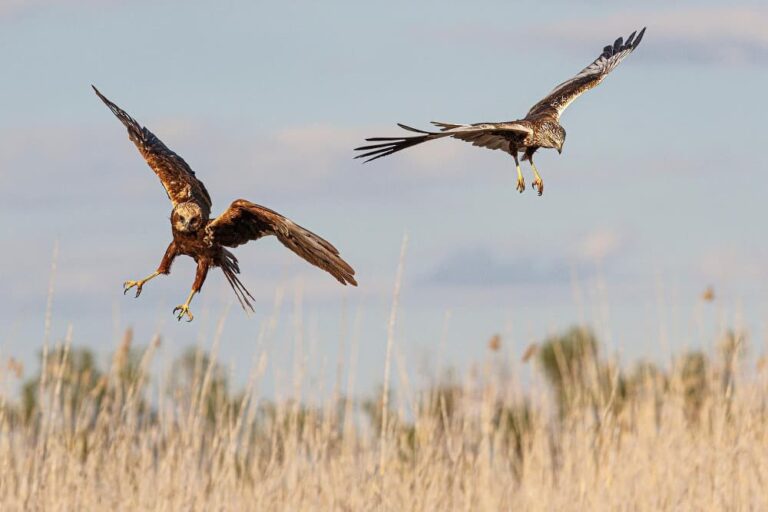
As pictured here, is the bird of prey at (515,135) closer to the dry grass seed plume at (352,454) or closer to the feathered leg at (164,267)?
the feathered leg at (164,267)

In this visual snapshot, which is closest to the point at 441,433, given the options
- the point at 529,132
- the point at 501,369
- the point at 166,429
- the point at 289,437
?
the point at 501,369

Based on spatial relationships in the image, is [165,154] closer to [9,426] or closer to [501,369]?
[9,426]

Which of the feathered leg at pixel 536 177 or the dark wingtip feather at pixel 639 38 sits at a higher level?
the dark wingtip feather at pixel 639 38

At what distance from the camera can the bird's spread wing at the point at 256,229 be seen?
2.33 m

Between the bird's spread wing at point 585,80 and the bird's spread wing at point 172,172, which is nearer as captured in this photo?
the bird's spread wing at point 172,172

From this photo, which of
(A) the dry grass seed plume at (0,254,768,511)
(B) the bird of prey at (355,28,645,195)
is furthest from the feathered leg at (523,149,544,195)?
(A) the dry grass seed plume at (0,254,768,511)

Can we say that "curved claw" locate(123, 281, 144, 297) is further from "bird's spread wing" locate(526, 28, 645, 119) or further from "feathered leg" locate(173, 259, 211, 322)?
"bird's spread wing" locate(526, 28, 645, 119)

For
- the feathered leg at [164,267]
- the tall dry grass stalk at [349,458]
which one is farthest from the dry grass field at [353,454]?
the feathered leg at [164,267]

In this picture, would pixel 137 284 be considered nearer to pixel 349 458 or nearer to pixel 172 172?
pixel 172 172

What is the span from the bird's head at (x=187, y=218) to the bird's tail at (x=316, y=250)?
18 cm


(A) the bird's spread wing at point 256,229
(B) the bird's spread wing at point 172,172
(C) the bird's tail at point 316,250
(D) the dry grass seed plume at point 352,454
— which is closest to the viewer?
(C) the bird's tail at point 316,250

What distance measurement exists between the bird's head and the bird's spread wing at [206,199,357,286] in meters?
0.03

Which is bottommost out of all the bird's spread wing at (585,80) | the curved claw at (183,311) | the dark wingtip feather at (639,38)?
the curved claw at (183,311)

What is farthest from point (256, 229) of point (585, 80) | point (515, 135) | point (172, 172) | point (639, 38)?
point (639, 38)
